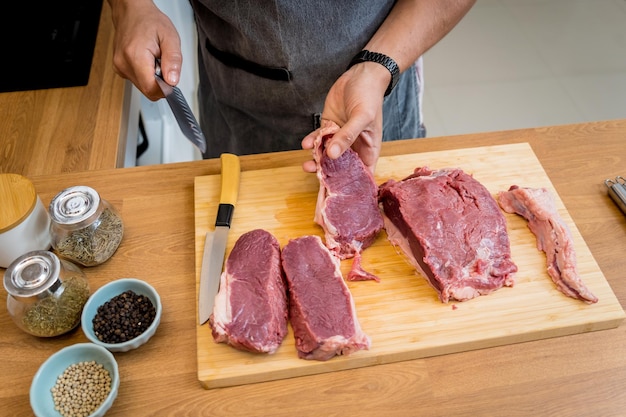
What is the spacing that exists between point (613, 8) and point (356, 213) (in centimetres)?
432

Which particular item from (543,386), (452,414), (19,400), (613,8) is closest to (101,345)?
(19,400)

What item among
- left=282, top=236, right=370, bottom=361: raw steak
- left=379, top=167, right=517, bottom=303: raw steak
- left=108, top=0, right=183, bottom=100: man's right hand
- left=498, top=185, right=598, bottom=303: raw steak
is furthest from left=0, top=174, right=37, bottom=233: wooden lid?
left=498, top=185, right=598, bottom=303: raw steak

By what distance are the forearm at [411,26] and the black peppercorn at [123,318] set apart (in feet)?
3.59

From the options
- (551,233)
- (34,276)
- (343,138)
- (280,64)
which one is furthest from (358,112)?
(34,276)

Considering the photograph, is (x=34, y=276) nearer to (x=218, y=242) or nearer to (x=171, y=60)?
(x=218, y=242)

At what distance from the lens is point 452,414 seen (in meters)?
1.32

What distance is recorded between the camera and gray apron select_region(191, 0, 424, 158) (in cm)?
171

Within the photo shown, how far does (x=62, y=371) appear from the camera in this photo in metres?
1.32

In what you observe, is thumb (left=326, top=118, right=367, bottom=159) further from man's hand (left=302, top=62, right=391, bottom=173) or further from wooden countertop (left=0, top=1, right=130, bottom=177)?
wooden countertop (left=0, top=1, right=130, bottom=177)

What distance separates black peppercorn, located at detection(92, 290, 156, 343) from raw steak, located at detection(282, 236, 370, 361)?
394 millimetres

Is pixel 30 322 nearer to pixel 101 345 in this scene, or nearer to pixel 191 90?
pixel 101 345

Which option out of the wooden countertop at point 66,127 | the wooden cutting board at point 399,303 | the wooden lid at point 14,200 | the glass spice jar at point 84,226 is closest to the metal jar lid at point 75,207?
the glass spice jar at point 84,226

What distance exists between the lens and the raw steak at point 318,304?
1363 millimetres

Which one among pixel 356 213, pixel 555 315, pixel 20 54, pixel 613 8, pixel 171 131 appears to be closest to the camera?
pixel 555 315
